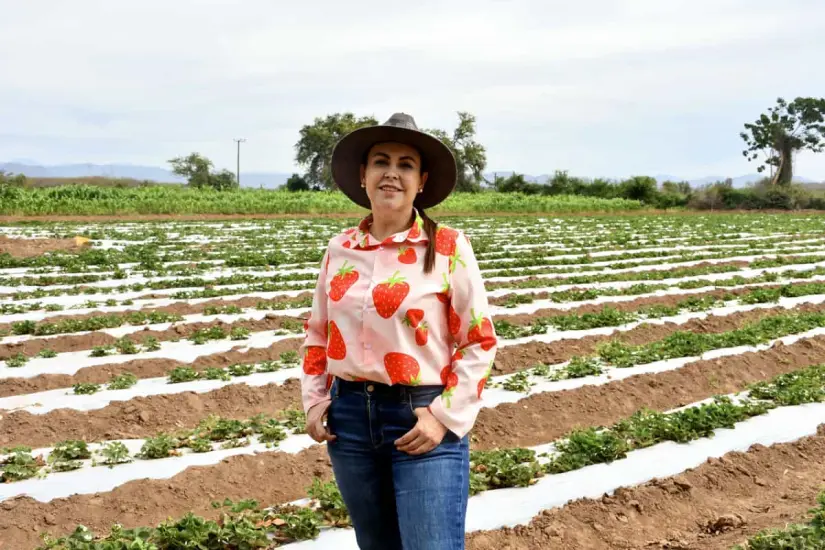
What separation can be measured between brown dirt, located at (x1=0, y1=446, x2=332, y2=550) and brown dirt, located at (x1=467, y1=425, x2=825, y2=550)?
4.33 ft

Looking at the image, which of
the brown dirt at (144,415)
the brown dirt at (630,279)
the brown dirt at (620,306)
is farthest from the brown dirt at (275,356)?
the brown dirt at (630,279)

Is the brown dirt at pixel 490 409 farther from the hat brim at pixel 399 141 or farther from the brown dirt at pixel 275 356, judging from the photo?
the hat brim at pixel 399 141

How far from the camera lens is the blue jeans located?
1971 millimetres

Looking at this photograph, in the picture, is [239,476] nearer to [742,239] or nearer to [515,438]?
[515,438]

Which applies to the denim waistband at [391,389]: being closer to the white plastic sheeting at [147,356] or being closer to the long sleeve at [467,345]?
the long sleeve at [467,345]

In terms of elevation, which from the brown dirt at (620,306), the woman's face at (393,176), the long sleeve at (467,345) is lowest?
the brown dirt at (620,306)

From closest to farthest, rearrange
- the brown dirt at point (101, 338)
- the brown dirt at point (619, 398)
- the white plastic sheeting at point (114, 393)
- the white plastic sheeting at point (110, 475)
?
the white plastic sheeting at point (110, 475)
the brown dirt at point (619, 398)
the white plastic sheeting at point (114, 393)
the brown dirt at point (101, 338)

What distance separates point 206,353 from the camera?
286 inches

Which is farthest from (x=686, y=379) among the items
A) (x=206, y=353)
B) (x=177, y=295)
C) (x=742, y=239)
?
(x=742, y=239)

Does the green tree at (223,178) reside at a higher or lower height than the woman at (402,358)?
higher

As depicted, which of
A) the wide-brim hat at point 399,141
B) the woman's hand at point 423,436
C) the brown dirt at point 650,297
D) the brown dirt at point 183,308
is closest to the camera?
the woman's hand at point 423,436

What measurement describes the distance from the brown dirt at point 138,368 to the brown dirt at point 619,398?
2.68 m

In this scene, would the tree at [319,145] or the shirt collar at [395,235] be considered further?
the tree at [319,145]

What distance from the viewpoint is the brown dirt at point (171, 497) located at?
378cm
